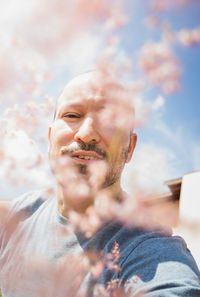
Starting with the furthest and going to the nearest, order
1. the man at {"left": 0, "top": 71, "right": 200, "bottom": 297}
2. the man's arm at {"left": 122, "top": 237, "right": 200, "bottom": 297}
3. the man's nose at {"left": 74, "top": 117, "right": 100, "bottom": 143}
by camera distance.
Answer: the man's nose at {"left": 74, "top": 117, "right": 100, "bottom": 143}, the man at {"left": 0, "top": 71, "right": 200, "bottom": 297}, the man's arm at {"left": 122, "top": 237, "right": 200, "bottom": 297}

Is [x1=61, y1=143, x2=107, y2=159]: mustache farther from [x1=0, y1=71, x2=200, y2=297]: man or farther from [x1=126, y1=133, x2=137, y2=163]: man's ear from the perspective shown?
[x1=126, y1=133, x2=137, y2=163]: man's ear

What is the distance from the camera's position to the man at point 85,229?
1302mm

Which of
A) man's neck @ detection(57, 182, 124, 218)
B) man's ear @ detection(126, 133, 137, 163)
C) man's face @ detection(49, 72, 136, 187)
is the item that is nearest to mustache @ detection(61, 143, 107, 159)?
man's face @ detection(49, 72, 136, 187)

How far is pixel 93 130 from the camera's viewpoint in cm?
181

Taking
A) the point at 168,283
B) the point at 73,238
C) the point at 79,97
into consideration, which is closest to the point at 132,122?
the point at 79,97

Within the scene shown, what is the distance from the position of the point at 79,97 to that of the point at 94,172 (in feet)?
1.87

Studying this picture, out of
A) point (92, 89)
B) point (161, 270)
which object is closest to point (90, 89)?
point (92, 89)

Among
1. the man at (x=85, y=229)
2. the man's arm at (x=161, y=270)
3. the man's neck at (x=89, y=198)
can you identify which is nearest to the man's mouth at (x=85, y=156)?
the man at (x=85, y=229)

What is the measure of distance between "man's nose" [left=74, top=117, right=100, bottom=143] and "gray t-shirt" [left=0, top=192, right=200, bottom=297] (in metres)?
0.56

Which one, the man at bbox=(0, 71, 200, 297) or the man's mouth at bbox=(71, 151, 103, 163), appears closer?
the man at bbox=(0, 71, 200, 297)

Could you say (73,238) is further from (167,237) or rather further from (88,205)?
(167,237)

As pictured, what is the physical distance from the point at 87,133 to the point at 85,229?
62 centimetres

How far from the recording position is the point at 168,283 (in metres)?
1.12

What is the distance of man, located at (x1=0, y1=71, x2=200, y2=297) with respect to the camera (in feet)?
4.27
